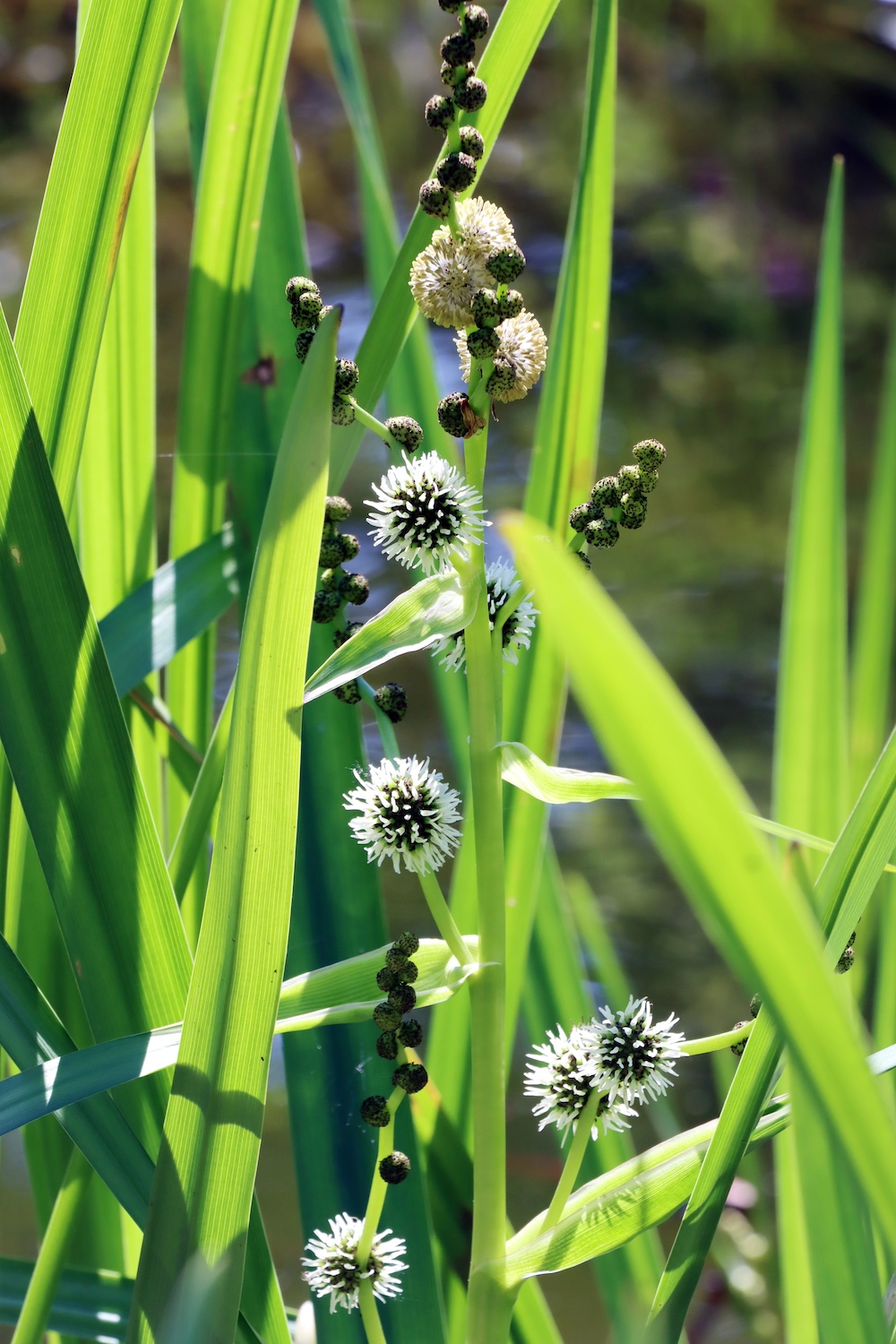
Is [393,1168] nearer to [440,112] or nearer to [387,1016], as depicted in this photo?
[387,1016]

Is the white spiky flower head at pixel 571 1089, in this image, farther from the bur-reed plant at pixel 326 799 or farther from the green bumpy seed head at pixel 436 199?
the green bumpy seed head at pixel 436 199

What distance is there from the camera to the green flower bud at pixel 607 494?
8.6 inches

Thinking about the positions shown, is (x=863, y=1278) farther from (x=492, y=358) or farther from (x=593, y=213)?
(x=593, y=213)

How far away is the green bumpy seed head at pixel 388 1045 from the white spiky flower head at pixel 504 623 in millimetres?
83

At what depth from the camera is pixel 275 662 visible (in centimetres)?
19

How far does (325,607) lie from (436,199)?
0.31 feet

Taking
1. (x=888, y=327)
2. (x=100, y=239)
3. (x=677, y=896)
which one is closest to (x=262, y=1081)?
(x=100, y=239)

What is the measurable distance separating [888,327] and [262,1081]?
1765 mm

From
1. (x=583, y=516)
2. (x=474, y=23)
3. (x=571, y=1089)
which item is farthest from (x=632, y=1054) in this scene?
(x=474, y=23)

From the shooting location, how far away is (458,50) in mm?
214

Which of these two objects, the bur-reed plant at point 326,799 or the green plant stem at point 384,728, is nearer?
the bur-reed plant at point 326,799

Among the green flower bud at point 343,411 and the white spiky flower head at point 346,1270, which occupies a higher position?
the green flower bud at point 343,411

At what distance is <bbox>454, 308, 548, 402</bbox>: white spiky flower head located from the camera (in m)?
0.22

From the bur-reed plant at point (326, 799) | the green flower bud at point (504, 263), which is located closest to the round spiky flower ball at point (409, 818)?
the bur-reed plant at point (326, 799)
